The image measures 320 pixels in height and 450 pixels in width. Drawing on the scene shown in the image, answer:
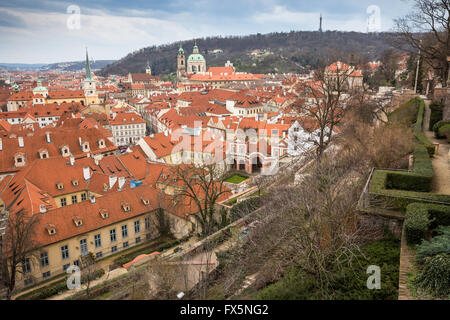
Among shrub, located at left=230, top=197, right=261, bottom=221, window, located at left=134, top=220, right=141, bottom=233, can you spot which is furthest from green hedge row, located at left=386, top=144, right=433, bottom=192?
window, located at left=134, top=220, right=141, bottom=233

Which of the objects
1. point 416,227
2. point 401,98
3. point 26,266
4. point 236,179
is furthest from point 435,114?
point 26,266

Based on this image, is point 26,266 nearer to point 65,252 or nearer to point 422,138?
point 65,252

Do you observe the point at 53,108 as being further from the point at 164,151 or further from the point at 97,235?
the point at 97,235

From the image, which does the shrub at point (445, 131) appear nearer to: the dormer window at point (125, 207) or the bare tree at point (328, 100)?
the bare tree at point (328, 100)

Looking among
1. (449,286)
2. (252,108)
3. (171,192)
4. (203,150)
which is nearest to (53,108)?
(252,108)

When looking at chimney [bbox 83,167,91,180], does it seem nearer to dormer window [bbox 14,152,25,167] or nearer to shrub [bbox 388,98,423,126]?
dormer window [bbox 14,152,25,167]
